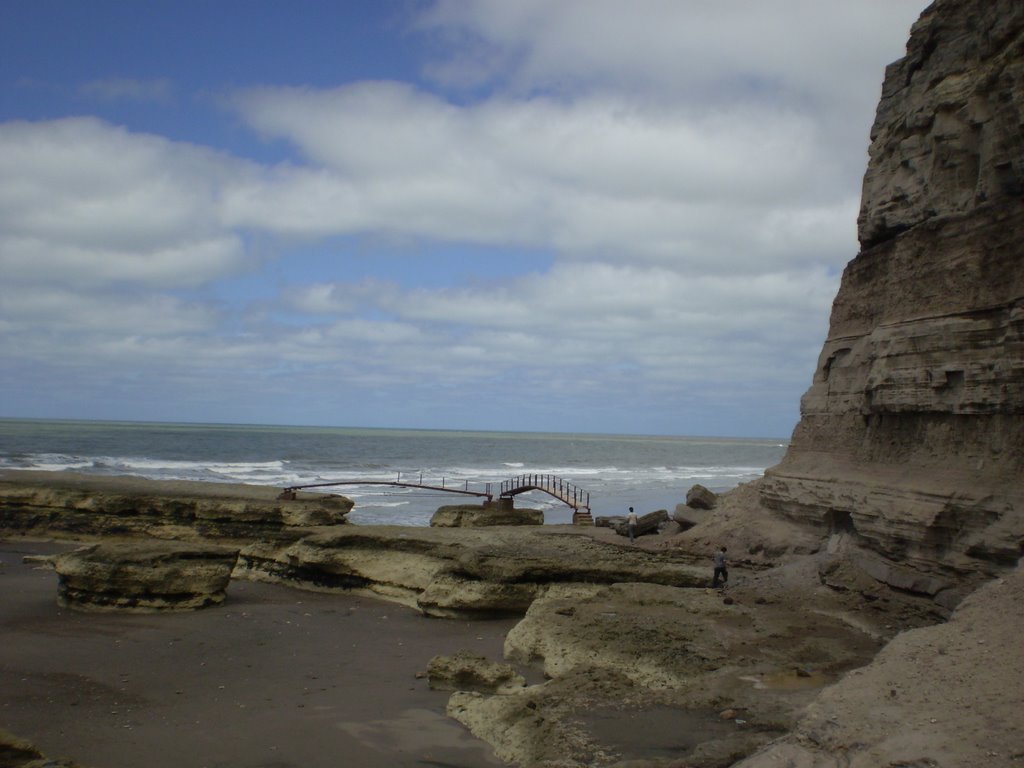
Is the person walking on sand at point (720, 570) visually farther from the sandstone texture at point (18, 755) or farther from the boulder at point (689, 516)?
the sandstone texture at point (18, 755)

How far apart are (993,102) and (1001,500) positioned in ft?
18.7

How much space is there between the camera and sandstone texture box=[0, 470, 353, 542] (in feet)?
56.7

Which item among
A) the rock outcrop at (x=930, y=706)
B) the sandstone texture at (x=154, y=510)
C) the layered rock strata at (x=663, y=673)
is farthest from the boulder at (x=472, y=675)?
the sandstone texture at (x=154, y=510)

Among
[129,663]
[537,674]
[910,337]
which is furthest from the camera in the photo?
[910,337]

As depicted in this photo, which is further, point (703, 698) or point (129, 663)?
point (129, 663)

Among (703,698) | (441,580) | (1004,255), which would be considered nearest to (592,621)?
(703,698)

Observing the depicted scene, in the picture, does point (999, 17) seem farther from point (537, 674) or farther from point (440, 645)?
point (440, 645)

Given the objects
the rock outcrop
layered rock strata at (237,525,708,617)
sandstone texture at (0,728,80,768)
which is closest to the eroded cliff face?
the rock outcrop

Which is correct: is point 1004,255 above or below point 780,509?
above

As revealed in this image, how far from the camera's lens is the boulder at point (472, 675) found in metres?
8.79

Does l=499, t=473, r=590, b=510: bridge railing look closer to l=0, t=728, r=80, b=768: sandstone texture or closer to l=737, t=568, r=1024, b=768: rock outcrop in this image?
l=737, t=568, r=1024, b=768: rock outcrop

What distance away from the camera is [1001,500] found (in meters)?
9.88

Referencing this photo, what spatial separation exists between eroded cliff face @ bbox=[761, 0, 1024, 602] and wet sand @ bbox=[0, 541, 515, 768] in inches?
243

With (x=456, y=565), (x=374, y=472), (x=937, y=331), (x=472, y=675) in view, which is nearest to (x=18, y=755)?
(x=472, y=675)
